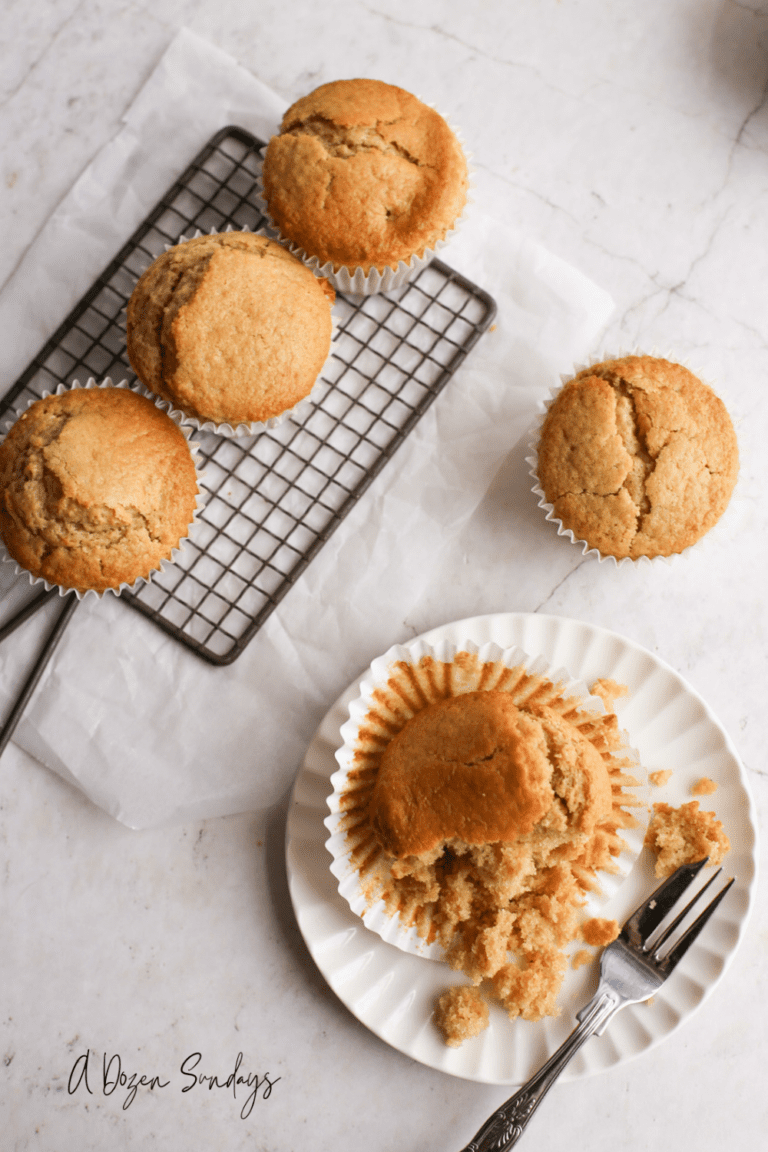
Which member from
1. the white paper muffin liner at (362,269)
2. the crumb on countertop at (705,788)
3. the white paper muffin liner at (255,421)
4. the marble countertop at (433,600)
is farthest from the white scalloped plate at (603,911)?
the white paper muffin liner at (362,269)

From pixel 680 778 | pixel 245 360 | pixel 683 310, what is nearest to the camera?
pixel 245 360

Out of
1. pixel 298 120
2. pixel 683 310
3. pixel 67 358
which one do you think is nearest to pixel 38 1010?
pixel 67 358

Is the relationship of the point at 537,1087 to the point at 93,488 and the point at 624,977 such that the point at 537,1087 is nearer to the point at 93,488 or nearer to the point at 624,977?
the point at 624,977

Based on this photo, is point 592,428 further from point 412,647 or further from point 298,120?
point 298,120

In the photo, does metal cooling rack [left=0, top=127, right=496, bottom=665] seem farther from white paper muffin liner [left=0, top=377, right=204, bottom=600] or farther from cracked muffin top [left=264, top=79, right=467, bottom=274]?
cracked muffin top [left=264, top=79, right=467, bottom=274]

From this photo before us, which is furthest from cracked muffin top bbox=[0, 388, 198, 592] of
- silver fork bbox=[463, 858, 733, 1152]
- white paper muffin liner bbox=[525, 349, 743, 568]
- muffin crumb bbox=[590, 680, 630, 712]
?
silver fork bbox=[463, 858, 733, 1152]

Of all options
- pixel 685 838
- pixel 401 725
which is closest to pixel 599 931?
pixel 685 838
